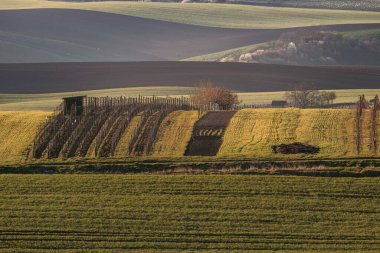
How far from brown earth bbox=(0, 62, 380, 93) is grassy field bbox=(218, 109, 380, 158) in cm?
5657

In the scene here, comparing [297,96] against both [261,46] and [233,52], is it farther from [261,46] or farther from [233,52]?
[233,52]

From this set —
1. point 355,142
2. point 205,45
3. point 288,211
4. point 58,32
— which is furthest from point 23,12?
point 288,211

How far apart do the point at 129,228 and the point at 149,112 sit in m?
26.4

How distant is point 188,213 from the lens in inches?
1613

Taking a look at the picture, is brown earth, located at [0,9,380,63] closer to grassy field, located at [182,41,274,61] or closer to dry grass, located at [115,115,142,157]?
grassy field, located at [182,41,274,61]

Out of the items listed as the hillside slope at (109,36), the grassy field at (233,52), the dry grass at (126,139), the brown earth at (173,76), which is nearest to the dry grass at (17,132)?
the dry grass at (126,139)

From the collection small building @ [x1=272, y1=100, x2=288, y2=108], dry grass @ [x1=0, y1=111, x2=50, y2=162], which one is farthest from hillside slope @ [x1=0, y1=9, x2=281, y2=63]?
dry grass @ [x1=0, y1=111, x2=50, y2=162]

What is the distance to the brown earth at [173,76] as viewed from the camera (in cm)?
12162

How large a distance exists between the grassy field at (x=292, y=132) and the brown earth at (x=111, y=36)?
111980 millimetres

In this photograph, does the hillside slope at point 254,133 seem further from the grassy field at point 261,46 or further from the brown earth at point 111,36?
the brown earth at point 111,36

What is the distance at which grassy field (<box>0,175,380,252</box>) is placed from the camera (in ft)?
124

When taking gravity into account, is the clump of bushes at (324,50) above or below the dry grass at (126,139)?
below

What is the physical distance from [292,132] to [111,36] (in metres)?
137

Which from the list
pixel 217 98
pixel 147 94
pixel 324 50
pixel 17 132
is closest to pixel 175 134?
pixel 17 132
